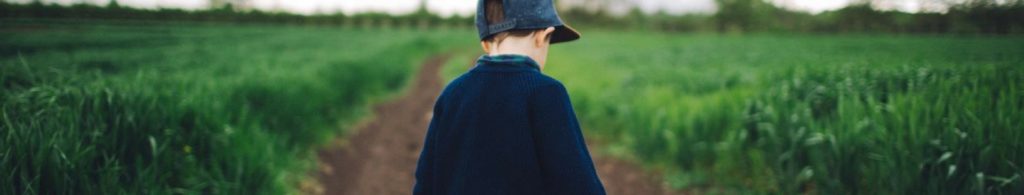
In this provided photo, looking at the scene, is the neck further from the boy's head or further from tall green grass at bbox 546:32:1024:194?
tall green grass at bbox 546:32:1024:194

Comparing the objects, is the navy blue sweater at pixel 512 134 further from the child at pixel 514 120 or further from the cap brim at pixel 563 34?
the cap brim at pixel 563 34

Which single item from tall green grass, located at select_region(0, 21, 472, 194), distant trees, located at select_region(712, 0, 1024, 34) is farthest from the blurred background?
distant trees, located at select_region(712, 0, 1024, 34)

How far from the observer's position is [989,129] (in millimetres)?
2162

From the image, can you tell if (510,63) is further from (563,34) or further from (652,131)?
(652,131)

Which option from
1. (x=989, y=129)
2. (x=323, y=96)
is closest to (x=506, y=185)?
(x=989, y=129)

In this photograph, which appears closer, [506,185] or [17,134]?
[506,185]

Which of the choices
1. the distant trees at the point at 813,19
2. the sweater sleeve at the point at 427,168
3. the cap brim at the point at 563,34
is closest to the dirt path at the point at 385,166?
the sweater sleeve at the point at 427,168

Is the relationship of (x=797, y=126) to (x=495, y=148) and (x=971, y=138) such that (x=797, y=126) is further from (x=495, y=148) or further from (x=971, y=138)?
(x=495, y=148)

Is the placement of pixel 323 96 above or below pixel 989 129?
below

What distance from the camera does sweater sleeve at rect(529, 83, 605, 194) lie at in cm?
119

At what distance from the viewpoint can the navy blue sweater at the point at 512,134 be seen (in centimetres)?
120

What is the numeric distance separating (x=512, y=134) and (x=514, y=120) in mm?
44

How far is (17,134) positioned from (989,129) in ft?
16.0

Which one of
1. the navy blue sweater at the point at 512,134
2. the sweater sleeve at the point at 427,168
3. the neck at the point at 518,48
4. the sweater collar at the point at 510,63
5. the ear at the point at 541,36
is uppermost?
the ear at the point at 541,36
